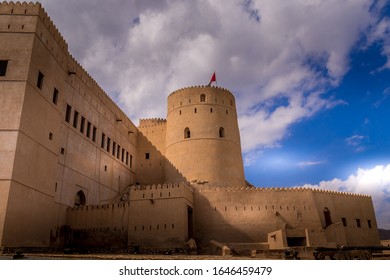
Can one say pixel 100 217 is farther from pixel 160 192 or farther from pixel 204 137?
pixel 204 137

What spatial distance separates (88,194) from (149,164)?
35.1ft

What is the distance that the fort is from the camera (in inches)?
725

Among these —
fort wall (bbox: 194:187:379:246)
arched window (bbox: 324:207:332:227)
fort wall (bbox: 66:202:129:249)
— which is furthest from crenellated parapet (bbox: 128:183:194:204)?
arched window (bbox: 324:207:332:227)

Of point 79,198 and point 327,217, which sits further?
point 79,198

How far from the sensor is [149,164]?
36000mm

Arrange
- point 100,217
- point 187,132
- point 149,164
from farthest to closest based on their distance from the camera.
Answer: point 149,164
point 187,132
point 100,217

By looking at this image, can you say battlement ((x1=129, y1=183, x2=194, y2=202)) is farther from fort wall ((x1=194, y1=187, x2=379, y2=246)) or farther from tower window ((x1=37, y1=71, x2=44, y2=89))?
tower window ((x1=37, y1=71, x2=44, y2=89))

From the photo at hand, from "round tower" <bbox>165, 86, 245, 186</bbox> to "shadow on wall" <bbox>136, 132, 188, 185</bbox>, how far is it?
3535 mm

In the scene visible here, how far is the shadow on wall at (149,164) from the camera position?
3474cm

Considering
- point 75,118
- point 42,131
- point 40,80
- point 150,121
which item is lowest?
point 42,131

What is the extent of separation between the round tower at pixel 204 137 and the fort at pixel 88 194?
19 cm

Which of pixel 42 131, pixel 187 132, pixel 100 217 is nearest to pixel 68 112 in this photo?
pixel 42 131

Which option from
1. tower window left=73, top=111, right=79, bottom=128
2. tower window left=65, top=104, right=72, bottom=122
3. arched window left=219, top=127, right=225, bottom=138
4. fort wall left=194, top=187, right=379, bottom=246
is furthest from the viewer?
arched window left=219, top=127, right=225, bottom=138

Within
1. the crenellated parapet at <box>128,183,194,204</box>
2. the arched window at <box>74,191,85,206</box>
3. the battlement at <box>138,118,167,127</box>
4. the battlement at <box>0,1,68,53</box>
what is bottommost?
the crenellated parapet at <box>128,183,194,204</box>
